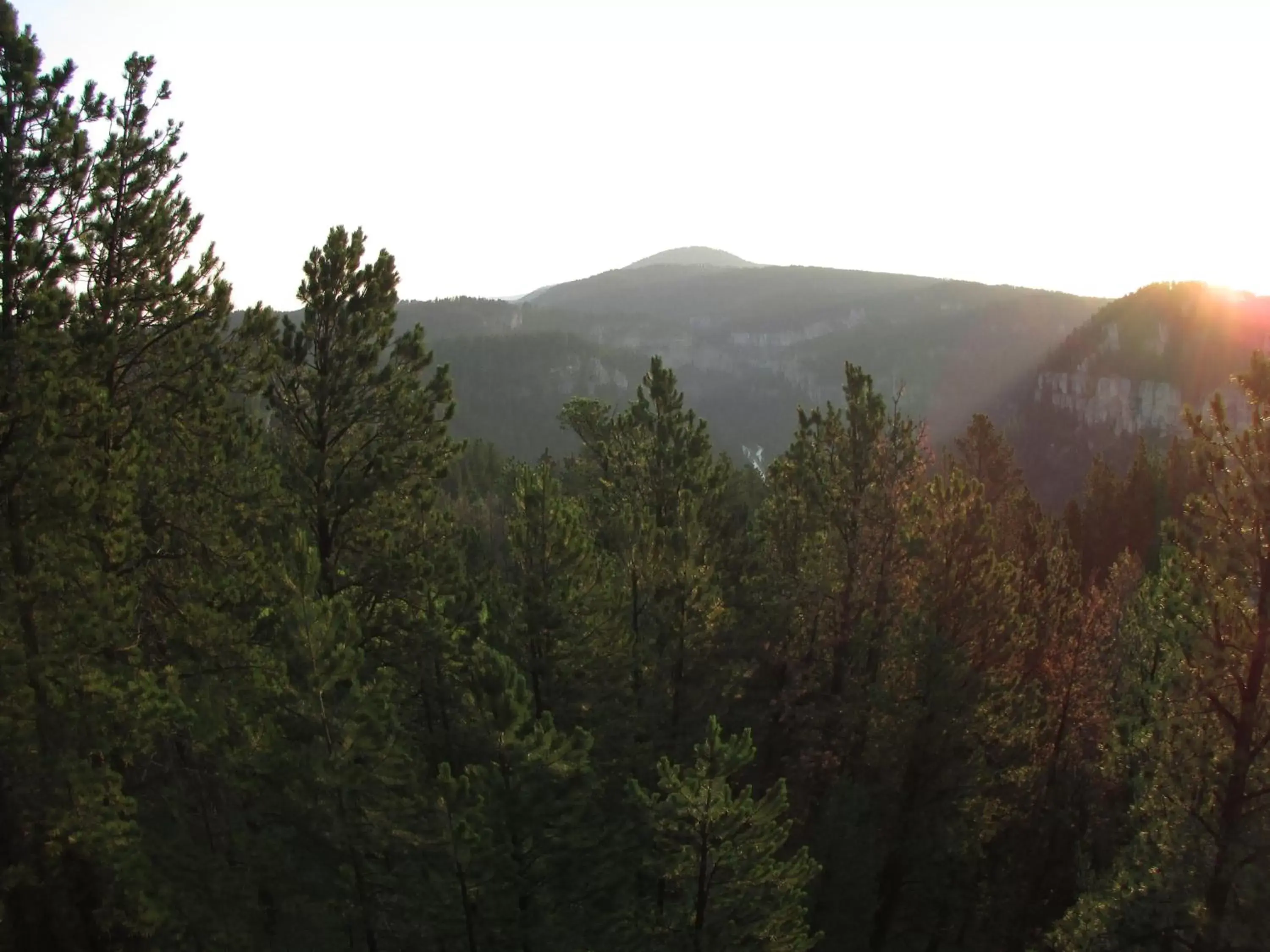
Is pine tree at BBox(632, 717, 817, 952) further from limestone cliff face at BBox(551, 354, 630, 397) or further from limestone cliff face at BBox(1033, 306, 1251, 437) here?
limestone cliff face at BBox(551, 354, 630, 397)

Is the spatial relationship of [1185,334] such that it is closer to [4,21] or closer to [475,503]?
[475,503]

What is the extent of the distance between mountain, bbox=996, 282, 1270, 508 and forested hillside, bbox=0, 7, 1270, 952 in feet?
325

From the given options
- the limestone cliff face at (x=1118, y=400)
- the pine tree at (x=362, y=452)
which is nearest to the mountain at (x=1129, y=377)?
the limestone cliff face at (x=1118, y=400)

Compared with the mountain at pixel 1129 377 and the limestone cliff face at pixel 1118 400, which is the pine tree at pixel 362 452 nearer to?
the mountain at pixel 1129 377

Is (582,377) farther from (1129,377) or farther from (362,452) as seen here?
(362,452)

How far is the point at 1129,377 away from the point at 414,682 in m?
140

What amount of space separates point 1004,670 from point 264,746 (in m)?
14.5

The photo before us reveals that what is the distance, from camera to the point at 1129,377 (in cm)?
12619

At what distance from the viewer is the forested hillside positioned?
962cm

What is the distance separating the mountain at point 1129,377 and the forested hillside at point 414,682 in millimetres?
99076

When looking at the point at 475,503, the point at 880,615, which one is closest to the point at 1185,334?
the point at 475,503

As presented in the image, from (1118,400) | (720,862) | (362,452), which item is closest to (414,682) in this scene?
(362,452)

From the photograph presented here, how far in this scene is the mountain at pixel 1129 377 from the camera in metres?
115

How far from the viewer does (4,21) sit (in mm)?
9922
